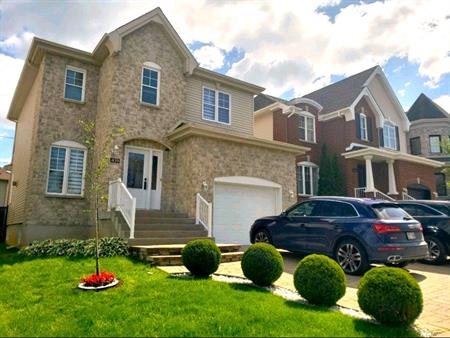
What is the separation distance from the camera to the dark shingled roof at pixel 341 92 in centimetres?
2253

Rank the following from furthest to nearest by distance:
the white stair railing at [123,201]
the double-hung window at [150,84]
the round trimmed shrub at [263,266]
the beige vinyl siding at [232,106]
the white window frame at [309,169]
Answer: the white window frame at [309,169], the beige vinyl siding at [232,106], the double-hung window at [150,84], the white stair railing at [123,201], the round trimmed shrub at [263,266]

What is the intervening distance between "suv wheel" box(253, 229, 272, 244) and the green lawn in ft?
13.0

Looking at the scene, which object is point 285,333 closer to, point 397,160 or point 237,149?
point 237,149

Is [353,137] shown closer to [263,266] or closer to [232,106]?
[232,106]

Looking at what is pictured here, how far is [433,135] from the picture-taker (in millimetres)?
27875

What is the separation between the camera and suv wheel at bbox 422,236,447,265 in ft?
30.9

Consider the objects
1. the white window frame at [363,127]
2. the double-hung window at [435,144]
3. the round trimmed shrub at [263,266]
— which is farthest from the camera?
the double-hung window at [435,144]

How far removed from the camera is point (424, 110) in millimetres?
29172

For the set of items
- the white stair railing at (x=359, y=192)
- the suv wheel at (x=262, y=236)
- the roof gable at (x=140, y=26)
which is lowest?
the suv wheel at (x=262, y=236)

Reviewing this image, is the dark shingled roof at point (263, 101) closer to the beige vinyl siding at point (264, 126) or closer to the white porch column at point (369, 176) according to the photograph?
the beige vinyl siding at point (264, 126)

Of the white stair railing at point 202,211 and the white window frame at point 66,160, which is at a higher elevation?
the white window frame at point 66,160

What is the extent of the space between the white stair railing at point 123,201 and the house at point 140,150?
0.11 metres

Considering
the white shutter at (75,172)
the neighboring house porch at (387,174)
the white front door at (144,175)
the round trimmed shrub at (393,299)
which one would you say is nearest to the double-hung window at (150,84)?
the white front door at (144,175)

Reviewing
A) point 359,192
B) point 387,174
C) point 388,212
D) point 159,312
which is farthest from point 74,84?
point 387,174
